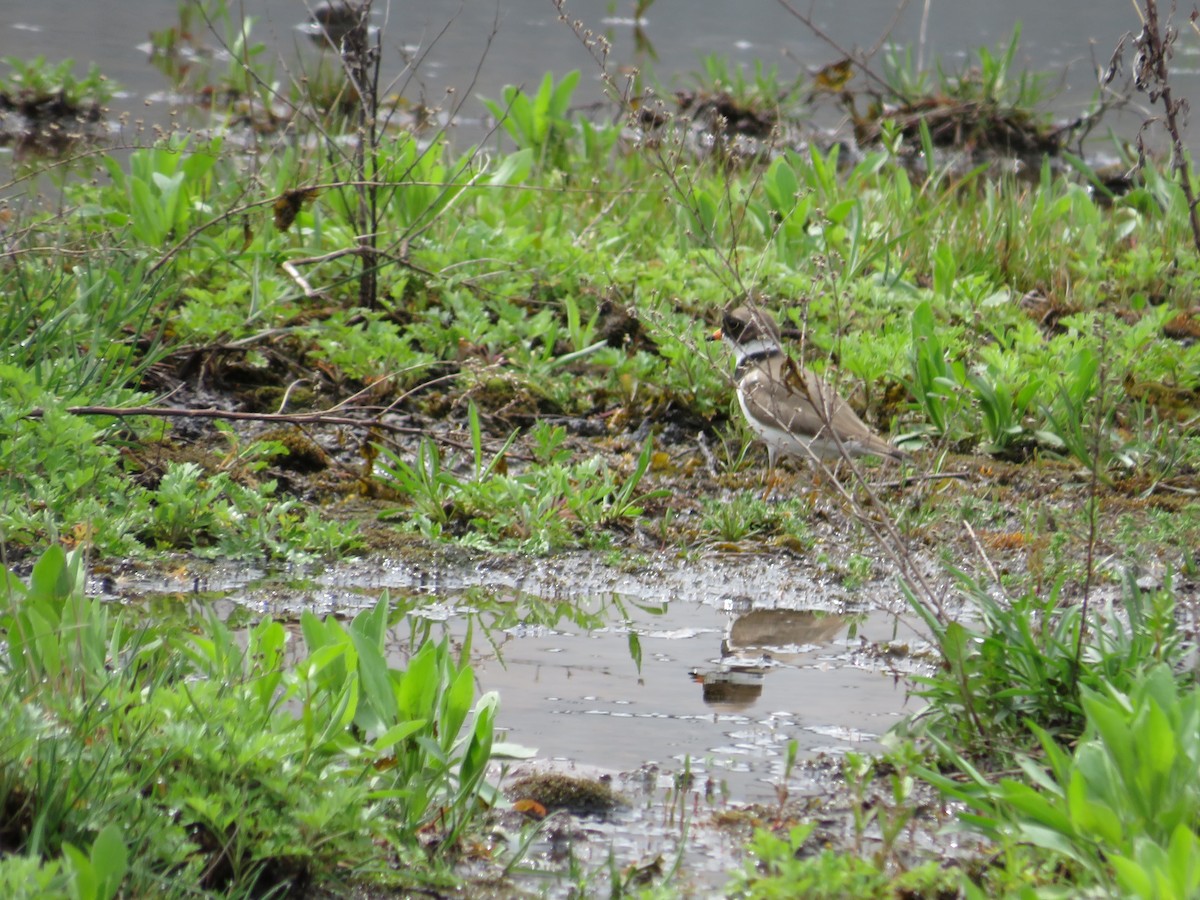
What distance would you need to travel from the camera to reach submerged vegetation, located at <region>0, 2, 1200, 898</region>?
270cm

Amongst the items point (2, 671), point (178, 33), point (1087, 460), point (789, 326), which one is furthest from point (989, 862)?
point (178, 33)

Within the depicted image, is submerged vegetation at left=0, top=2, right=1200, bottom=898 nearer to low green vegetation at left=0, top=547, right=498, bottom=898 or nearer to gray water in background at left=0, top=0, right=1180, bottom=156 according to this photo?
low green vegetation at left=0, top=547, right=498, bottom=898

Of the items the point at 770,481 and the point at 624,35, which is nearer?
the point at 770,481

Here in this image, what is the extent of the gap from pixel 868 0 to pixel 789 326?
10.8m

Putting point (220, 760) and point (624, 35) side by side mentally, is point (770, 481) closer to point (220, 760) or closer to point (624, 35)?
point (220, 760)

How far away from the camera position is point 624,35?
14820 millimetres

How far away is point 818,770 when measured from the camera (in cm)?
335

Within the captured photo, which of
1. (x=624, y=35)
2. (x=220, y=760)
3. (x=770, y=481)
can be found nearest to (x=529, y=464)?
(x=770, y=481)

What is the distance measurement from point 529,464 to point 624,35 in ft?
33.4

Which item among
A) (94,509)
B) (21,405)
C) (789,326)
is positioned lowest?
(94,509)

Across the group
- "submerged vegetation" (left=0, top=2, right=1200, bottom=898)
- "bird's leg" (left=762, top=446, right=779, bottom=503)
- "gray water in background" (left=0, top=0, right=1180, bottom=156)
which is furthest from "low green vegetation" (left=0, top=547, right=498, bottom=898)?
"gray water in background" (left=0, top=0, right=1180, bottom=156)

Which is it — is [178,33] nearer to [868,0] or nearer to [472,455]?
[868,0]

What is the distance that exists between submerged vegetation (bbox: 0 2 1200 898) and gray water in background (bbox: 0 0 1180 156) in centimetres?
409

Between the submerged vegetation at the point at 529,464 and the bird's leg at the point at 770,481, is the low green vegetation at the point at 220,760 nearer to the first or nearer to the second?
the submerged vegetation at the point at 529,464
